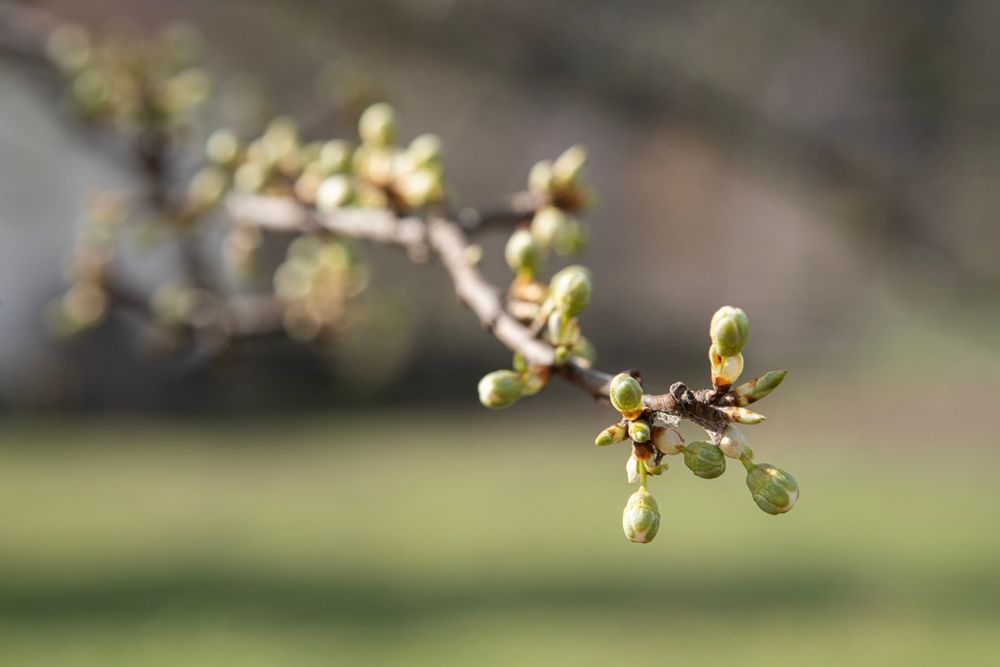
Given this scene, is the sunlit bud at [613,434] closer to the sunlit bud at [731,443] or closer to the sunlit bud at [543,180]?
the sunlit bud at [731,443]

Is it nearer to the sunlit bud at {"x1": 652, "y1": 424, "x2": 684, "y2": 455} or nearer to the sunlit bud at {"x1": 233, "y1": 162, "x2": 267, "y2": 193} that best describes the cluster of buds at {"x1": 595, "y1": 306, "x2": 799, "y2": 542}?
the sunlit bud at {"x1": 652, "y1": 424, "x2": 684, "y2": 455}

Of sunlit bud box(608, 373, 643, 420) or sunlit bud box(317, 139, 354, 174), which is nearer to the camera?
sunlit bud box(608, 373, 643, 420)

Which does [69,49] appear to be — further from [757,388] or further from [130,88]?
[757,388]

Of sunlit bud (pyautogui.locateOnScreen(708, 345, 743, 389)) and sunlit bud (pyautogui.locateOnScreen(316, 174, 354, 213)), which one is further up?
sunlit bud (pyautogui.locateOnScreen(316, 174, 354, 213))

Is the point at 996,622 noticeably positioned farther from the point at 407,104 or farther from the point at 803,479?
the point at 407,104

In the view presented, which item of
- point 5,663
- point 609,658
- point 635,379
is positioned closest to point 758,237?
point 609,658

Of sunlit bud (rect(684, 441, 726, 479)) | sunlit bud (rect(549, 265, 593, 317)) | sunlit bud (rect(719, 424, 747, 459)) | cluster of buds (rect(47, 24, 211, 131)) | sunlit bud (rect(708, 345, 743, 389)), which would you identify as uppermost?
cluster of buds (rect(47, 24, 211, 131))

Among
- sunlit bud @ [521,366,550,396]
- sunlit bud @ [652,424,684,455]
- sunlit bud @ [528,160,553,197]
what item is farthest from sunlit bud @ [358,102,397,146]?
sunlit bud @ [652,424,684,455]
